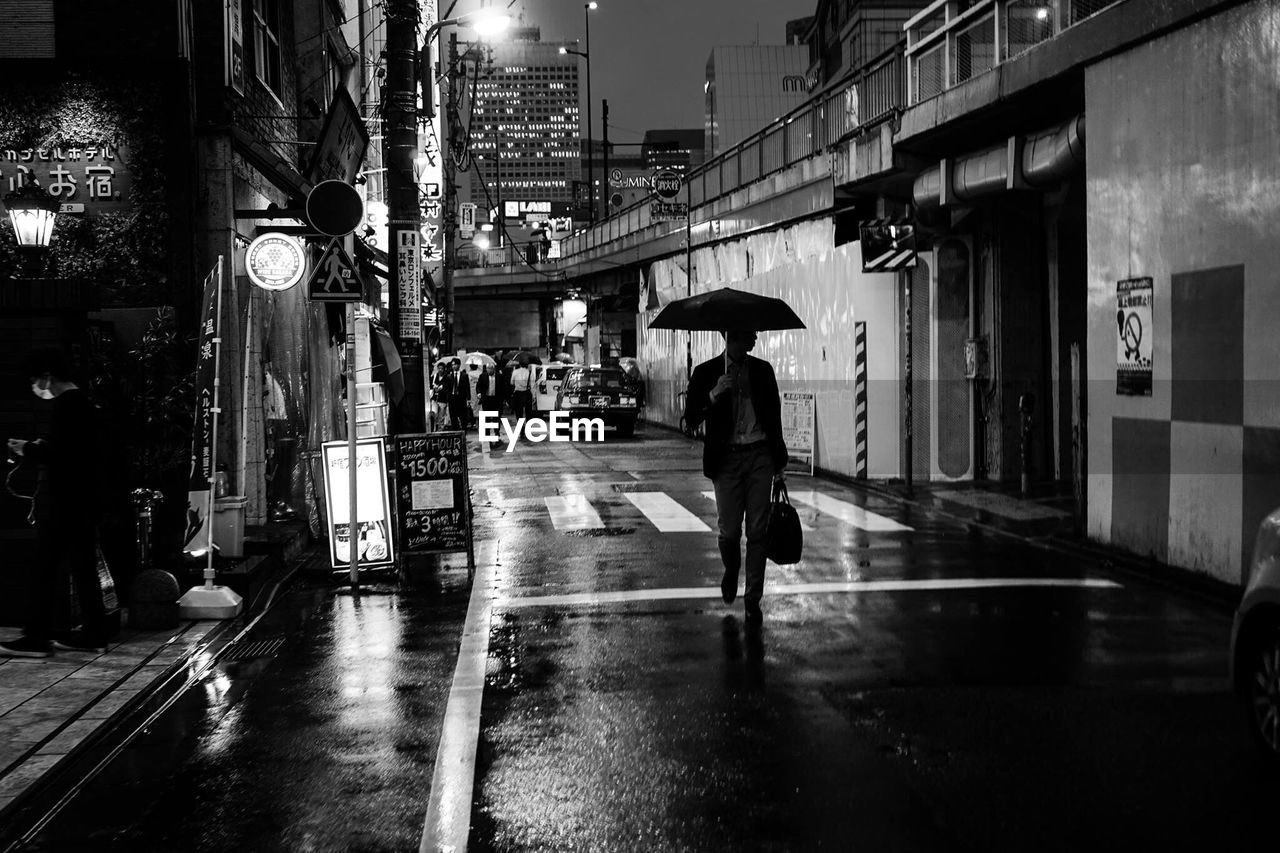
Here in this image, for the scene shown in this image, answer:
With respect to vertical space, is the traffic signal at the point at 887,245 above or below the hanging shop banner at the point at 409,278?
above

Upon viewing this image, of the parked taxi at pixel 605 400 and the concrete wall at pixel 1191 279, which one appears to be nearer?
the concrete wall at pixel 1191 279

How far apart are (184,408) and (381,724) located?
19.1ft

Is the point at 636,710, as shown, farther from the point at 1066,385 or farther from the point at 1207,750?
the point at 1066,385

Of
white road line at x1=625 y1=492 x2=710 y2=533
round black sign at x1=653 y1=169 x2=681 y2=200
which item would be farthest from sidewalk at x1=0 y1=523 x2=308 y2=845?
round black sign at x1=653 y1=169 x2=681 y2=200

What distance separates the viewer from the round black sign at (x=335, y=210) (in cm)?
1134

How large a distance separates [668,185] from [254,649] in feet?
81.7

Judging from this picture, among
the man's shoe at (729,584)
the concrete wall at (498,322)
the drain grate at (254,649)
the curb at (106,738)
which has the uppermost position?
the concrete wall at (498,322)

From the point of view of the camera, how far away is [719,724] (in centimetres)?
629

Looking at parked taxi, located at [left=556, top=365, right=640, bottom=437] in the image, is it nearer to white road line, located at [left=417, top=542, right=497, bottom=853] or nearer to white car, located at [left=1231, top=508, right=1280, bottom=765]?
white road line, located at [left=417, top=542, right=497, bottom=853]

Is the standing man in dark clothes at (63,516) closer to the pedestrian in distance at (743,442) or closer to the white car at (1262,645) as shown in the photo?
the pedestrian in distance at (743,442)

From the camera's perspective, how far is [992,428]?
1819 centimetres

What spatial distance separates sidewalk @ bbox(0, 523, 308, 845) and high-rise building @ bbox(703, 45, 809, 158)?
3537 cm

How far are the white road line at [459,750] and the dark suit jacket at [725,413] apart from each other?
6.83ft

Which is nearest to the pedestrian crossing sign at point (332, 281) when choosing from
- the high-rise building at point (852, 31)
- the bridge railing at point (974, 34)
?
the bridge railing at point (974, 34)
